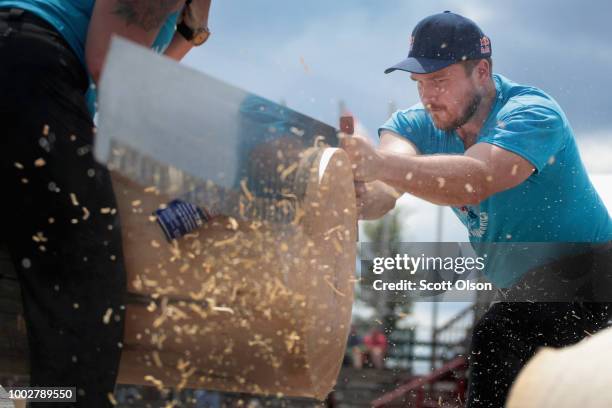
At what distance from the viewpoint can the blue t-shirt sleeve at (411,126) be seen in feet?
11.6

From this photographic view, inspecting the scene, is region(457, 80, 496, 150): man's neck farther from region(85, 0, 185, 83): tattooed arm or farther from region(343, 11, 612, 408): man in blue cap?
region(85, 0, 185, 83): tattooed arm

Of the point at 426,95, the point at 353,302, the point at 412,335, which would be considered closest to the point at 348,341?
the point at 353,302

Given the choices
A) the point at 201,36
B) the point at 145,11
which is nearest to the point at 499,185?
the point at 201,36

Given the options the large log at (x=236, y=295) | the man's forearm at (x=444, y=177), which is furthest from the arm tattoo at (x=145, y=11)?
the man's forearm at (x=444, y=177)

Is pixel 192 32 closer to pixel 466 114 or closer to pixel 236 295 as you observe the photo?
pixel 236 295

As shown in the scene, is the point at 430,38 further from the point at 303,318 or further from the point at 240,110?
the point at 303,318

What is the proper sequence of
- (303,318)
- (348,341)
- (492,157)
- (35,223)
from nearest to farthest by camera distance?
(35,223) < (303,318) < (348,341) < (492,157)

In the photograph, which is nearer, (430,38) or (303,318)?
(303,318)

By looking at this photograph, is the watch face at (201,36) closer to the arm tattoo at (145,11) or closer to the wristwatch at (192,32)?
the wristwatch at (192,32)

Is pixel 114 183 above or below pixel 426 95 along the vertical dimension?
below

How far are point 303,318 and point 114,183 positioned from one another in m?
0.62

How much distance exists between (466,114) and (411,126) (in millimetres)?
262

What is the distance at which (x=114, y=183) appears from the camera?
89.0 inches

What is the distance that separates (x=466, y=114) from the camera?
3379 mm
